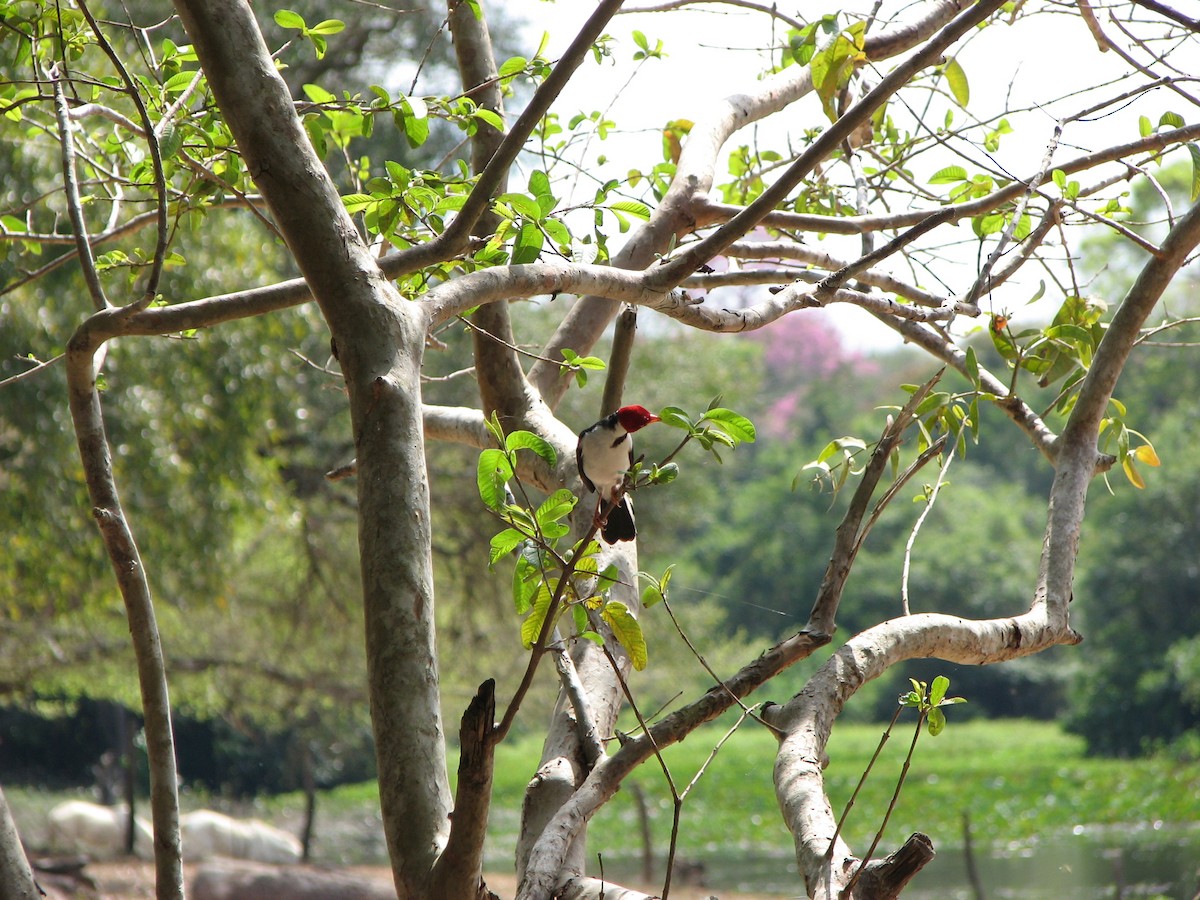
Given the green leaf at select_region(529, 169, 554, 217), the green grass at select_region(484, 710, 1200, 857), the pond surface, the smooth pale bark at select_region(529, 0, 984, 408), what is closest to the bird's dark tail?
the smooth pale bark at select_region(529, 0, 984, 408)

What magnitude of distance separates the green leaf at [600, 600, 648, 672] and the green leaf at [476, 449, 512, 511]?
237 millimetres

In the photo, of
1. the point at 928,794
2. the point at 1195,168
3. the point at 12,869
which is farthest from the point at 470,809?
the point at 928,794

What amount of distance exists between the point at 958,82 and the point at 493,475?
1650mm

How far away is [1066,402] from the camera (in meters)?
2.08

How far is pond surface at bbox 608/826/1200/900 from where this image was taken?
9.14 meters

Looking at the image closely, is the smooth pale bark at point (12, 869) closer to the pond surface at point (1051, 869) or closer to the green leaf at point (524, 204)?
the green leaf at point (524, 204)

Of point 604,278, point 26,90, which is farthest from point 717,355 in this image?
point 604,278

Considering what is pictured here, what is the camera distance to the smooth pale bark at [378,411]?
104 cm

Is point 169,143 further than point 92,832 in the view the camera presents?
No

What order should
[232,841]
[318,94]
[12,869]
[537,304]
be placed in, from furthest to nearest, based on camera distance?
1. [232,841]
2. [537,304]
3. [318,94]
4. [12,869]

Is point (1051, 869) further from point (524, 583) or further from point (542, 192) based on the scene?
point (524, 583)

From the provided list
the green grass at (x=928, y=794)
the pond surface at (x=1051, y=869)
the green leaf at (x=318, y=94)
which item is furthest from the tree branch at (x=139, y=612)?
the green grass at (x=928, y=794)

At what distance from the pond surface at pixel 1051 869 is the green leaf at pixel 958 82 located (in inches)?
309

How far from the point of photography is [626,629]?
4.47 ft
